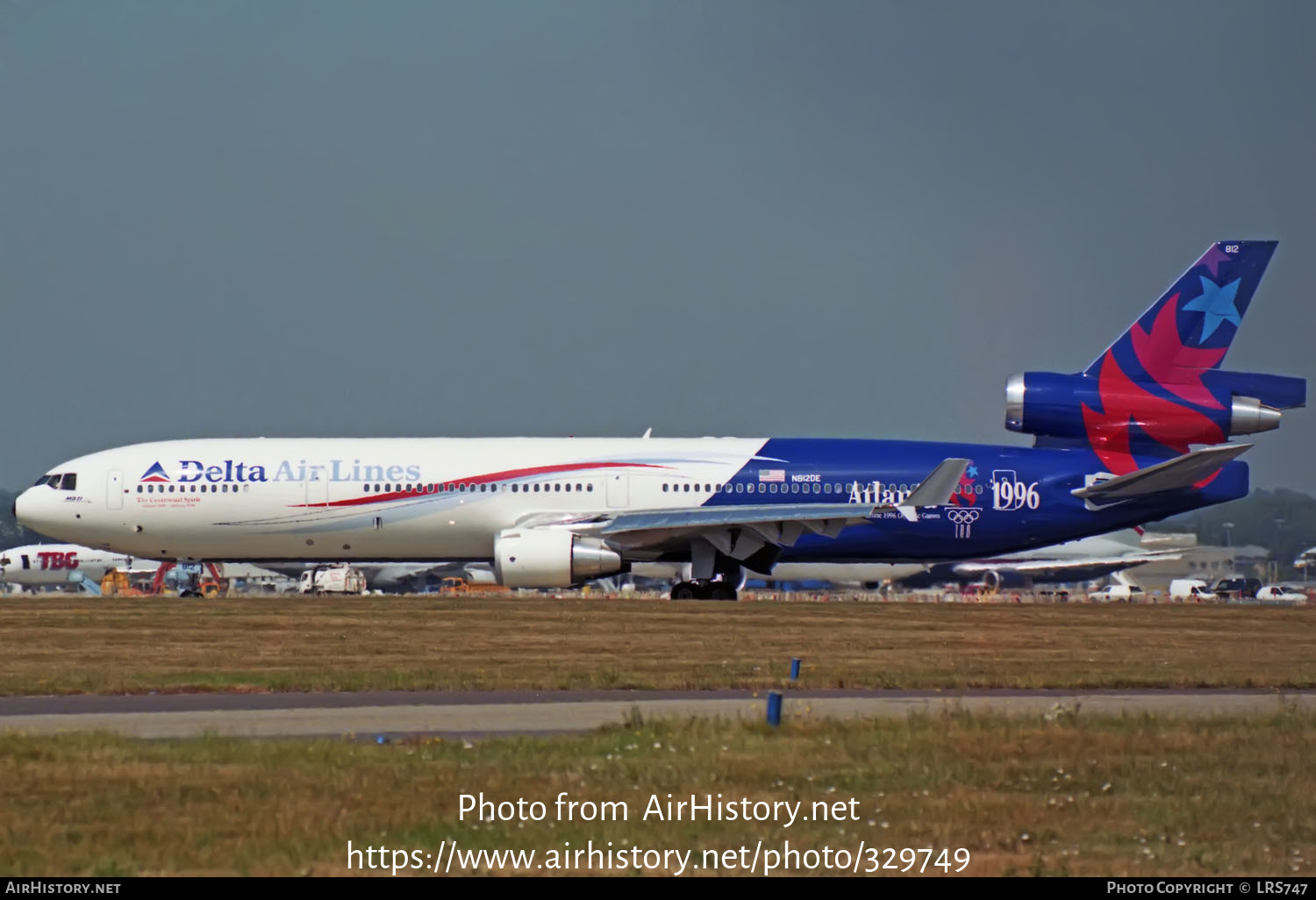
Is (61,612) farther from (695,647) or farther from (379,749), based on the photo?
(379,749)

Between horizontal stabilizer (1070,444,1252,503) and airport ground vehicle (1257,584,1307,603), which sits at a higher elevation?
horizontal stabilizer (1070,444,1252,503)

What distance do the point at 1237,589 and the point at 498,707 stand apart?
265 ft

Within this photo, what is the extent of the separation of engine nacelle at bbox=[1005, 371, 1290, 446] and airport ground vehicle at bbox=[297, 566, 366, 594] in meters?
39.3

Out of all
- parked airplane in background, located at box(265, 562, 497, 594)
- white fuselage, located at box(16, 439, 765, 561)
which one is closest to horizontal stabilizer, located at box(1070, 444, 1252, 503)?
white fuselage, located at box(16, 439, 765, 561)

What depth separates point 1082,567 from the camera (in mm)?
95625

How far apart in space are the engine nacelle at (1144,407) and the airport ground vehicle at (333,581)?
1548 inches

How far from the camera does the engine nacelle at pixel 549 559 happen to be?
122 feet

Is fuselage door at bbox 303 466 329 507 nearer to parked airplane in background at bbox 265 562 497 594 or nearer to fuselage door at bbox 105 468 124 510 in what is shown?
fuselage door at bbox 105 468 124 510

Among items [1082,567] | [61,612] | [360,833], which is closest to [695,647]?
[61,612]

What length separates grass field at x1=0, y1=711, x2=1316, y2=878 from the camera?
10359 millimetres

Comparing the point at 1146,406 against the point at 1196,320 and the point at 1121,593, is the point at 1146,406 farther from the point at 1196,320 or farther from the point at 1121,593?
the point at 1121,593

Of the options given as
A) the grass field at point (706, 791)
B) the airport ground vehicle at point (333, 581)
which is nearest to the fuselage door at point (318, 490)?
the grass field at point (706, 791)
